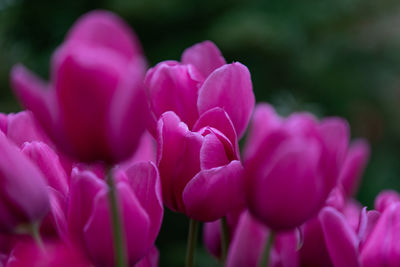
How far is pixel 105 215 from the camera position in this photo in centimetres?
31

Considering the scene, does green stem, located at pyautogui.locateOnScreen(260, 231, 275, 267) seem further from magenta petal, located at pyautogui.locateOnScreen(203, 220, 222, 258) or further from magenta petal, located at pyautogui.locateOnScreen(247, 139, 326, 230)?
magenta petal, located at pyautogui.locateOnScreen(203, 220, 222, 258)

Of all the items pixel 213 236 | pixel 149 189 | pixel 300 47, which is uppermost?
pixel 149 189

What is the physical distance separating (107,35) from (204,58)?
16 cm

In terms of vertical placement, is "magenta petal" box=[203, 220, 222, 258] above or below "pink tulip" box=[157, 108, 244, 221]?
below

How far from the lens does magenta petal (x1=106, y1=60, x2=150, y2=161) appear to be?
0.26 m

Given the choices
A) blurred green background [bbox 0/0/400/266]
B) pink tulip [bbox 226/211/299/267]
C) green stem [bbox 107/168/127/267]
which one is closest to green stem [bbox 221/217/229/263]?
pink tulip [bbox 226/211/299/267]

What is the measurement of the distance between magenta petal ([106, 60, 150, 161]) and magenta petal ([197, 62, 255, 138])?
0.10 meters

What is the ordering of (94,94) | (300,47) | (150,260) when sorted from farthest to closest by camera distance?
(300,47)
(150,260)
(94,94)

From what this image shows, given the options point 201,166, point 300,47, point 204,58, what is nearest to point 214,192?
point 201,166

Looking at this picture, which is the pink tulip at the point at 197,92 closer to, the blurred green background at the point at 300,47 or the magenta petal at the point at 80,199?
the magenta petal at the point at 80,199

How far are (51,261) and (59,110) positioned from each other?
0.06 meters

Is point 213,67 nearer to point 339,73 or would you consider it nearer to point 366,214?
point 366,214

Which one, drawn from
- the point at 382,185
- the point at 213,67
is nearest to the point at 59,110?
the point at 213,67

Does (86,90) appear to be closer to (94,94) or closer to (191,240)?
(94,94)
